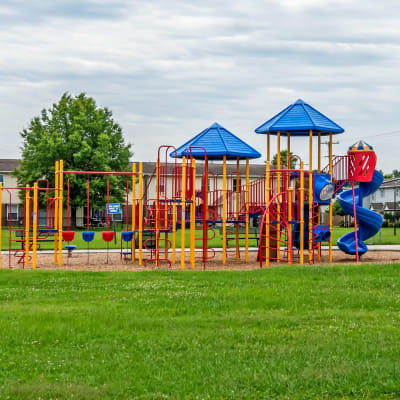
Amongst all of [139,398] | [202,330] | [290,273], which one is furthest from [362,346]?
[290,273]

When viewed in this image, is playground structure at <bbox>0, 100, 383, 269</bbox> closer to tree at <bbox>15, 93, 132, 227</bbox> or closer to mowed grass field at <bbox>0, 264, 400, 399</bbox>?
mowed grass field at <bbox>0, 264, 400, 399</bbox>

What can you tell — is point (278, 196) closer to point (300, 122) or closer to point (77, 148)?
point (300, 122)

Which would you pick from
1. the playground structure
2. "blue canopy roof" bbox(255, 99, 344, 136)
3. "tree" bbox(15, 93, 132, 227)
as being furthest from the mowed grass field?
"tree" bbox(15, 93, 132, 227)

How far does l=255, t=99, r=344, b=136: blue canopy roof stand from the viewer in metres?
20.9

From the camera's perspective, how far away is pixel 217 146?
2052cm

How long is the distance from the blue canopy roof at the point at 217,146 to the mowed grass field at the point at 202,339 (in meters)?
6.78

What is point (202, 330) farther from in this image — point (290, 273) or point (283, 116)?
point (283, 116)

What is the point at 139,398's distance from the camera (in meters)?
6.48

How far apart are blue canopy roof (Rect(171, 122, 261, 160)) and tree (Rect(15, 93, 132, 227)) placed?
3121cm

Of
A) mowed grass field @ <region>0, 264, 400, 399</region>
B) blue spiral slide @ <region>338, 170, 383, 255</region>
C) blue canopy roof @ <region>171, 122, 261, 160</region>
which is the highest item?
blue canopy roof @ <region>171, 122, 261, 160</region>

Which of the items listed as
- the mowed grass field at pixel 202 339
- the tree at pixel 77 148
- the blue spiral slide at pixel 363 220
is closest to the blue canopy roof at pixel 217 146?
the blue spiral slide at pixel 363 220

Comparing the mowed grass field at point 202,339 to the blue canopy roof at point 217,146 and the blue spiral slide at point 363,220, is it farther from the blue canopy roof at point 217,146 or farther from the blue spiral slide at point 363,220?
the blue spiral slide at point 363,220

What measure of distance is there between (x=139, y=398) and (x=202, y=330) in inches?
113

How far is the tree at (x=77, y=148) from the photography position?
52750 millimetres
